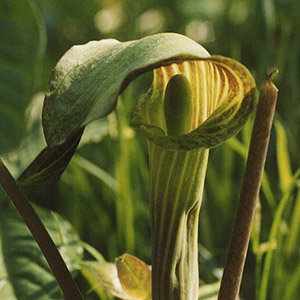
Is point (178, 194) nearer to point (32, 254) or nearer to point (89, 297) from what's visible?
point (32, 254)

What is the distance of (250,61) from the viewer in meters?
1.68

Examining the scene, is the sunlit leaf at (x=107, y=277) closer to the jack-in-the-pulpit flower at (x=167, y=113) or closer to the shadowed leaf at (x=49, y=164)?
the jack-in-the-pulpit flower at (x=167, y=113)

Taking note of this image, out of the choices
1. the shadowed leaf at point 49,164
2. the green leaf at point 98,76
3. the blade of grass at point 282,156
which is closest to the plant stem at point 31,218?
the shadowed leaf at point 49,164

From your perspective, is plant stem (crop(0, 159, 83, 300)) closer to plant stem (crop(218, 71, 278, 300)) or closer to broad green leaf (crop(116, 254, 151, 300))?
broad green leaf (crop(116, 254, 151, 300))

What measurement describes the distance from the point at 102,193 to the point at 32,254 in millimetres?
416

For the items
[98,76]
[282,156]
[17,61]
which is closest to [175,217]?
[98,76]

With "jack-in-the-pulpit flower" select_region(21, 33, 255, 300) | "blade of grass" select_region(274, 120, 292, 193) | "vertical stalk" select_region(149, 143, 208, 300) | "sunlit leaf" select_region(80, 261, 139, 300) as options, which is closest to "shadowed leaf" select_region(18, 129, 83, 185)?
"jack-in-the-pulpit flower" select_region(21, 33, 255, 300)

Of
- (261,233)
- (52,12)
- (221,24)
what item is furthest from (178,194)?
(52,12)

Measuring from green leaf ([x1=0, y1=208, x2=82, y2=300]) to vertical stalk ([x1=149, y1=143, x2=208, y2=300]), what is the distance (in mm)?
198

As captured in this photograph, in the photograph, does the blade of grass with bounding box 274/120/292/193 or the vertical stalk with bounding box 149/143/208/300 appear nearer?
the vertical stalk with bounding box 149/143/208/300

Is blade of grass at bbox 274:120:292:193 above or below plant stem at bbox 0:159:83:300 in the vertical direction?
below

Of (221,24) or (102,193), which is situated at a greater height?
(221,24)

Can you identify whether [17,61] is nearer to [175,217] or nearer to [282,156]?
[175,217]

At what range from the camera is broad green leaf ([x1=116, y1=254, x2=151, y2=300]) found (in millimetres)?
685
